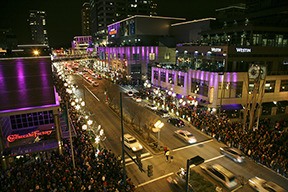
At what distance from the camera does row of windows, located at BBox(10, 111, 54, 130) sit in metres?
21.5

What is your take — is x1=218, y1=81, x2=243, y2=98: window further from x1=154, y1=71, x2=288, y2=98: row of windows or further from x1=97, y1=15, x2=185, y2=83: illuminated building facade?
x1=97, y1=15, x2=185, y2=83: illuminated building facade

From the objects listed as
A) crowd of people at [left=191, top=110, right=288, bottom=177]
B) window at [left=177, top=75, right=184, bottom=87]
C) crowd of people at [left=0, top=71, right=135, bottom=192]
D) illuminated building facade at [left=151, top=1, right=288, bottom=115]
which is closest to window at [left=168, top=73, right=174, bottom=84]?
illuminated building facade at [left=151, top=1, right=288, bottom=115]

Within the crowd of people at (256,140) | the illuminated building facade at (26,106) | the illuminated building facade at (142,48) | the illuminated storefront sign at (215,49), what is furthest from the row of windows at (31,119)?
the illuminated building facade at (142,48)

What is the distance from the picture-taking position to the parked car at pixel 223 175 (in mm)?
17775

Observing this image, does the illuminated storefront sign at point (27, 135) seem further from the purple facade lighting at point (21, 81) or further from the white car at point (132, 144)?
the white car at point (132, 144)

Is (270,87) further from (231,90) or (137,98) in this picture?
(137,98)

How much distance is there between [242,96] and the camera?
36562mm

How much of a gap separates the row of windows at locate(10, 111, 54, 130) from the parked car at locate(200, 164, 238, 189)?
17.3m

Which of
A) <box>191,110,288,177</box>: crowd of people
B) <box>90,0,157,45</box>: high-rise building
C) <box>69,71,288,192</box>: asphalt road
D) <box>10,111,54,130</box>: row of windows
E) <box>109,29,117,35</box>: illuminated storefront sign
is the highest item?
<box>90,0,157,45</box>: high-rise building

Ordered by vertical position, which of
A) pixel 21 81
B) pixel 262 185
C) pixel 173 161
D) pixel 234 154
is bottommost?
pixel 173 161

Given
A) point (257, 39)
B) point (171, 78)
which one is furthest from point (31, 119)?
point (257, 39)

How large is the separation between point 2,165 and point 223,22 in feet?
188

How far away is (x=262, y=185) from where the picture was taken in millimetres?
17141

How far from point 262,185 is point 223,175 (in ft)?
10.0
